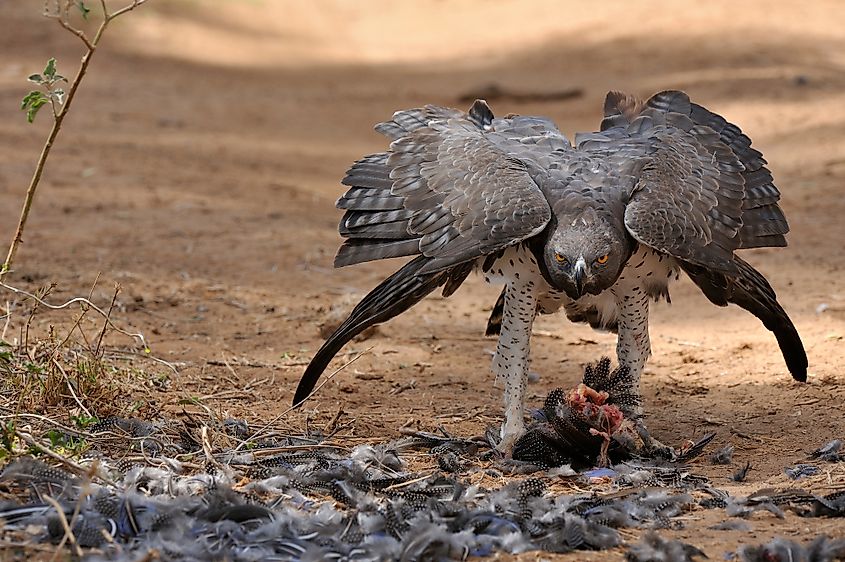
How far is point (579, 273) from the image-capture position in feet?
13.8

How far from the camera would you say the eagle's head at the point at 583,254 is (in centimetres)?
422

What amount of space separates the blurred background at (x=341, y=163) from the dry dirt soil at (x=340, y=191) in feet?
0.10

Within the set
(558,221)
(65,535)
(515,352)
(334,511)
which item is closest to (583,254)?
(558,221)

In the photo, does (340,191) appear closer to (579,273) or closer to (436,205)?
(436,205)

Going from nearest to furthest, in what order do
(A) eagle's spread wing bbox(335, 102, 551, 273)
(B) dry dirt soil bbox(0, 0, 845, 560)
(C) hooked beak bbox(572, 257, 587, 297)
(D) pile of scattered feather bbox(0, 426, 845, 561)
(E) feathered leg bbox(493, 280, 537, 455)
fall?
1. (D) pile of scattered feather bbox(0, 426, 845, 561)
2. (C) hooked beak bbox(572, 257, 587, 297)
3. (A) eagle's spread wing bbox(335, 102, 551, 273)
4. (E) feathered leg bbox(493, 280, 537, 455)
5. (B) dry dirt soil bbox(0, 0, 845, 560)

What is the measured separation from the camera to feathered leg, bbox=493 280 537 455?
467 centimetres

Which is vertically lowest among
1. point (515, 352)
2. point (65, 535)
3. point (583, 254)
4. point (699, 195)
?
point (65, 535)

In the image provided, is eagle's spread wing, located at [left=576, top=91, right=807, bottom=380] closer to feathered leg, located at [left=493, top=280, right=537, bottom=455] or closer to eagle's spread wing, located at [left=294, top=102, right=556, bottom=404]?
eagle's spread wing, located at [left=294, top=102, right=556, bottom=404]

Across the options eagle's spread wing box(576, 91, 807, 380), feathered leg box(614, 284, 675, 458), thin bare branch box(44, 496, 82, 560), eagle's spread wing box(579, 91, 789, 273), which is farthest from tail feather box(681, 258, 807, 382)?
thin bare branch box(44, 496, 82, 560)

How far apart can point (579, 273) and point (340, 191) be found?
6763 millimetres

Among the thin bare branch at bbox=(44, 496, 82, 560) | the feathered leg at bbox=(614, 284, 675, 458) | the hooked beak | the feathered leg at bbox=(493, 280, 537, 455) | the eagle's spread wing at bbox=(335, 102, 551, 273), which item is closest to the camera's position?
the thin bare branch at bbox=(44, 496, 82, 560)

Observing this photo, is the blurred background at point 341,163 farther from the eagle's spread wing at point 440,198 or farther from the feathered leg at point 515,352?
the eagle's spread wing at point 440,198

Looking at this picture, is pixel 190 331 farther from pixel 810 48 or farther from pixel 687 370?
pixel 810 48

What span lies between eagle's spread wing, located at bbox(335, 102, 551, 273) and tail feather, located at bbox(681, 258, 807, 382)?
0.77 meters
